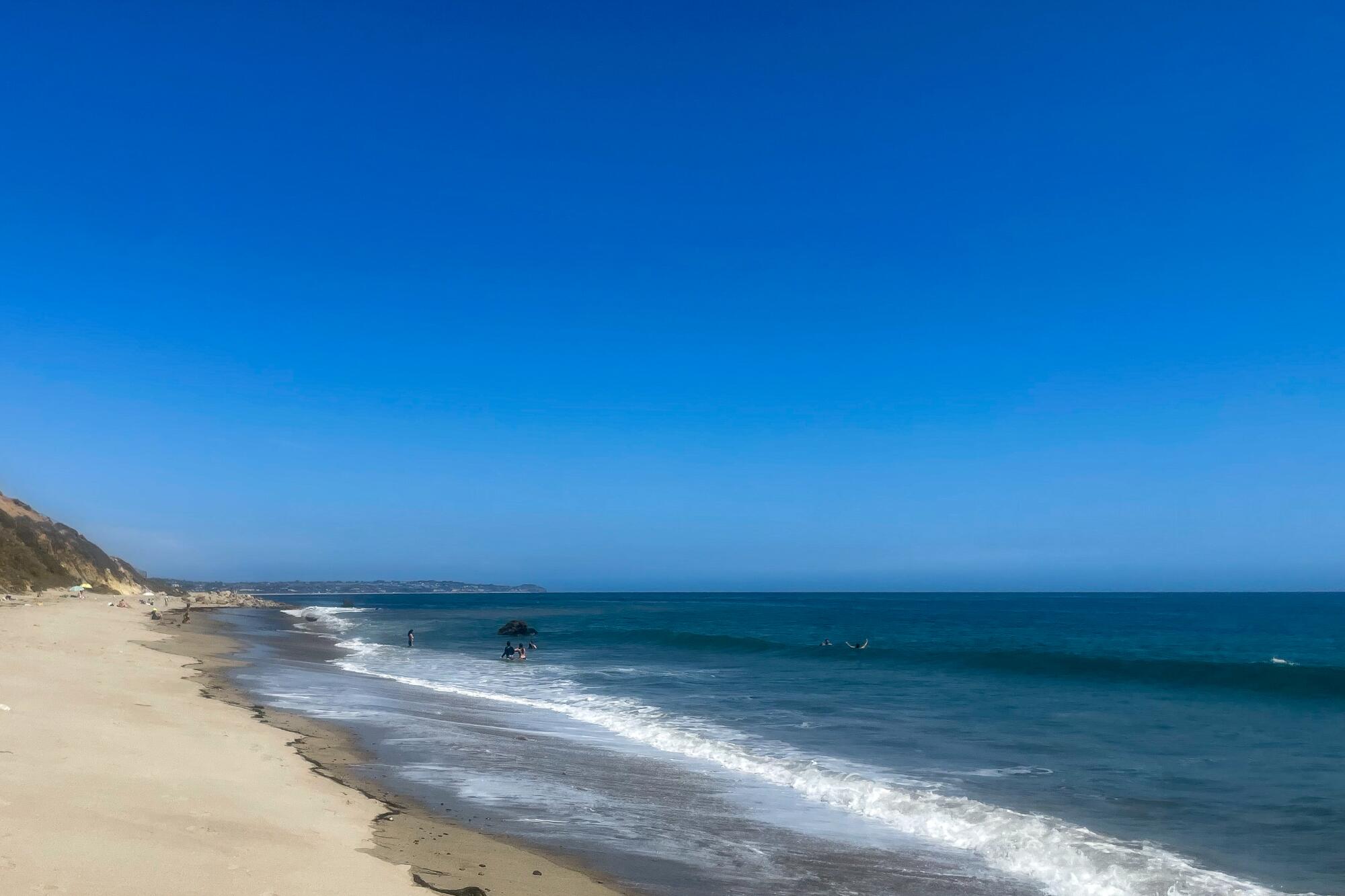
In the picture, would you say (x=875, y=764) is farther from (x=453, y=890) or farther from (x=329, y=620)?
(x=329, y=620)

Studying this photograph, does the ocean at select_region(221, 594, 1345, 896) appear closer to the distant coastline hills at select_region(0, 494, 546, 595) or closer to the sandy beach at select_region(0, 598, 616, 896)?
the sandy beach at select_region(0, 598, 616, 896)

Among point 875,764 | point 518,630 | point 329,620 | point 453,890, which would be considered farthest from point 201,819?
point 329,620

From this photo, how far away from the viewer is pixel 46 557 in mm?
74250

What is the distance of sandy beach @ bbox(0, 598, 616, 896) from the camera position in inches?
264

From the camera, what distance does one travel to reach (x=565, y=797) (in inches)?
470

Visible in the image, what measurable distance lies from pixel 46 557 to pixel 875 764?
84.0m

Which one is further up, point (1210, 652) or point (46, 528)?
point (46, 528)

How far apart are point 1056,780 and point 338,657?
106 ft

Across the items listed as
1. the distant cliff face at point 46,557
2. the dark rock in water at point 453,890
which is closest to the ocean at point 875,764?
the dark rock in water at point 453,890

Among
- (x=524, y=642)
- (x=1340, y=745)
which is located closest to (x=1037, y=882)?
(x=1340, y=745)

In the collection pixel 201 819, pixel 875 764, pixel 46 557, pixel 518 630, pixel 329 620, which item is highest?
pixel 46 557

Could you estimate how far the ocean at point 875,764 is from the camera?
9.53m

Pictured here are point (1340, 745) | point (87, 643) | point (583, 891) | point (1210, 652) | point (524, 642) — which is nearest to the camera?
point (583, 891)

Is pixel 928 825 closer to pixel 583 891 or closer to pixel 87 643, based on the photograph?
pixel 583 891
